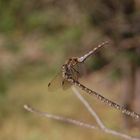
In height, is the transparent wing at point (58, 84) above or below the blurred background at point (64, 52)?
below

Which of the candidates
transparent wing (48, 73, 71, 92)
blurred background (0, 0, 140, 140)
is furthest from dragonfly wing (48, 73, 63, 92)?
blurred background (0, 0, 140, 140)

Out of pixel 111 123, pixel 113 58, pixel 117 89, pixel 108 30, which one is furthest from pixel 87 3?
pixel 117 89

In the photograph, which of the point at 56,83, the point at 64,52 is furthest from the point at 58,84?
the point at 64,52

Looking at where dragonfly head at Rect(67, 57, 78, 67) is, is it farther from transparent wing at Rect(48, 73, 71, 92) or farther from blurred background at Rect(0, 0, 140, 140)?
blurred background at Rect(0, 0, 140, 140)

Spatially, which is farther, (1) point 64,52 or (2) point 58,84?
(1) point 64,52

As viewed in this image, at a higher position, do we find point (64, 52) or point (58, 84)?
point (64, 52)

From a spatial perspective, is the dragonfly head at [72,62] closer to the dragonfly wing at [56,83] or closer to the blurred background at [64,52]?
the dragonfly wing at [56,83]

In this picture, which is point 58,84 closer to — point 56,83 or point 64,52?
point 56,83

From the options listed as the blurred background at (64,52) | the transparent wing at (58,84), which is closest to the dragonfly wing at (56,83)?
the transparent wing at (58,84)
